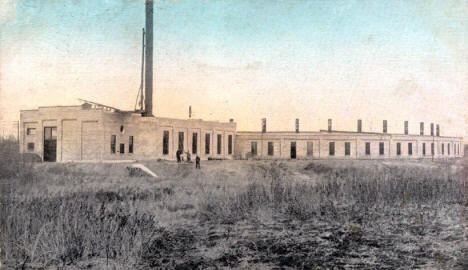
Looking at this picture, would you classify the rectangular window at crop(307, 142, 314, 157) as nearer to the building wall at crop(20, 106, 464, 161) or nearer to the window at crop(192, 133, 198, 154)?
the building wall at crop(20, 106, 464, 161)

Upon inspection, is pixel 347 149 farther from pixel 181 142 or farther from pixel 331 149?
pixel 181 142

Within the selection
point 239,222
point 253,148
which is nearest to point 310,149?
point 253,148

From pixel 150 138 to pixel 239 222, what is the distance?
11530mm

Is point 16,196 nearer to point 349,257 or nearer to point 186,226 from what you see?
point 186,226

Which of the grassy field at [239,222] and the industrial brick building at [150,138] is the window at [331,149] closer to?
the industrial brick building at [150,138]

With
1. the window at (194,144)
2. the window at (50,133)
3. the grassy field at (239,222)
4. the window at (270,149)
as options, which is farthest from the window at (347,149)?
the window at (50,133)

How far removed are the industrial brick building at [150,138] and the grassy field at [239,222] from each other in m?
1.12

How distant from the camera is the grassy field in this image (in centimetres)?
450

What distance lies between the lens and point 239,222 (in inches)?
227

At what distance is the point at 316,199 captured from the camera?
6750mm

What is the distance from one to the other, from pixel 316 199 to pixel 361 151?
19.2m

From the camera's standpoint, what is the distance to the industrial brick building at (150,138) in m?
7.75

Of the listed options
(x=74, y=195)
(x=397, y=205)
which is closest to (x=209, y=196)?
(x=74, y=195)

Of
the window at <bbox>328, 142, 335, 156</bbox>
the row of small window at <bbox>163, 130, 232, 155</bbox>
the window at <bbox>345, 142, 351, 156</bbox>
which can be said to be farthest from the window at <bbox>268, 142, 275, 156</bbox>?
the window at <bbox>345, 142, 351, 156</bbox>
